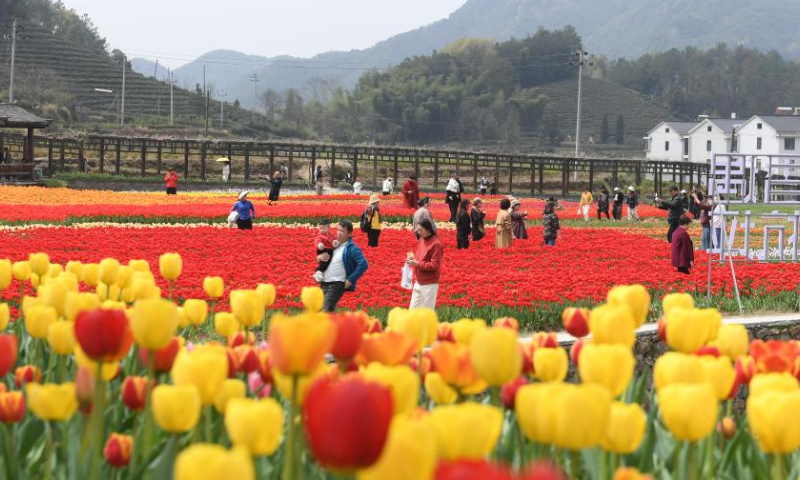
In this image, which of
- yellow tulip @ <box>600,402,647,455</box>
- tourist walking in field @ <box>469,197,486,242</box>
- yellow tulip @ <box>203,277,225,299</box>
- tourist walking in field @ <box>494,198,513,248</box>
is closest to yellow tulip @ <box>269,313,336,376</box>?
yellow tulip @ <box>600,402,647,455</box>

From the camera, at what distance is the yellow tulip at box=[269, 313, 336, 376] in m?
2.25

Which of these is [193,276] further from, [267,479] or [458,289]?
[267,479]

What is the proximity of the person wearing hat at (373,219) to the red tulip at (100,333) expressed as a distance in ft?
54.7

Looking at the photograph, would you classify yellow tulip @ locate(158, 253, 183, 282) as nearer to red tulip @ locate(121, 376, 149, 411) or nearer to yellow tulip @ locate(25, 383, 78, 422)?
red tulip @ locate(121, 376, 149, 411)

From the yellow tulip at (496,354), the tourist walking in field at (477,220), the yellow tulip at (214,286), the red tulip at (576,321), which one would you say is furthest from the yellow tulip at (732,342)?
the tourist walking in field at (477,220)

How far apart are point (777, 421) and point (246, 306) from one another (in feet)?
6.51

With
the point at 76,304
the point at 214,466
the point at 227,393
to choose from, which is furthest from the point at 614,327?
the point at 76,304

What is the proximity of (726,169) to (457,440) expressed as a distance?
12608 millimetres

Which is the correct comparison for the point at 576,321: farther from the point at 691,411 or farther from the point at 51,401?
the point at 51,401

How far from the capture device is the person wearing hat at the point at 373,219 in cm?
1975

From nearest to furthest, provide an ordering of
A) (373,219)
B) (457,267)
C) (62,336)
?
(62,336), (457,267), (373,219)

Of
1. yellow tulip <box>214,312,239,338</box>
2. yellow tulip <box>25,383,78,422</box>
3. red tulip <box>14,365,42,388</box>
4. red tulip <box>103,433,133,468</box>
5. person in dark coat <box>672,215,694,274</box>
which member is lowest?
person in dark coat <box>672,215,694,274</box>

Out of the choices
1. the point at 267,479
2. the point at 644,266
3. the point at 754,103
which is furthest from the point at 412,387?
the point at 754,103

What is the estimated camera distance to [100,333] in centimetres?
288
